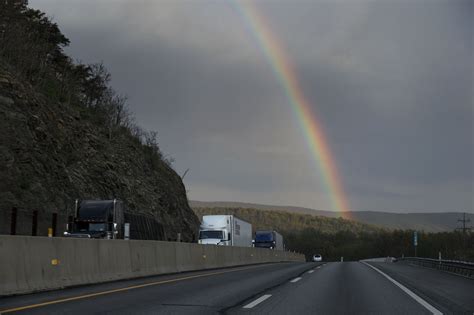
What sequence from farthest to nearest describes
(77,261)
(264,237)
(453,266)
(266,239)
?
(264,237) < (266,239) < (453,266) < (77,261)

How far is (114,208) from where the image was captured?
2845 centimetres

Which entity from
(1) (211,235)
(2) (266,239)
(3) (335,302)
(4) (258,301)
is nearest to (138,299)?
(4) (258,301)

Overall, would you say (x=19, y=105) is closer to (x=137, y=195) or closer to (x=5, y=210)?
(x=5, y=210)

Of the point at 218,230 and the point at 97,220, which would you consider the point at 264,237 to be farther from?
the point at 97,220

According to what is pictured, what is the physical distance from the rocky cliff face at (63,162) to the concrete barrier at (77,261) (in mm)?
9758

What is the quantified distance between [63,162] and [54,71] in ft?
44.7

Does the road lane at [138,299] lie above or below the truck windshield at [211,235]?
below

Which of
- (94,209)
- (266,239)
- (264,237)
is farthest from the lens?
→ (264,237)

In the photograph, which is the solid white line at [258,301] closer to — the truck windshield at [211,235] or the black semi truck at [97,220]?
the black semi truck at [97,220]

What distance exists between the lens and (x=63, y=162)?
37.1m

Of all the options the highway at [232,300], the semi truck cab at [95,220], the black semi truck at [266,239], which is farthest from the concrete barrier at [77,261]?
the black semi truck at [266,239]

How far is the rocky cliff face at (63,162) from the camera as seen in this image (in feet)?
102

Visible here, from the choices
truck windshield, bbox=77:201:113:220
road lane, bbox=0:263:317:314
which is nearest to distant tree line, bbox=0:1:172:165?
truck windshield, bbox=77:201:113:220

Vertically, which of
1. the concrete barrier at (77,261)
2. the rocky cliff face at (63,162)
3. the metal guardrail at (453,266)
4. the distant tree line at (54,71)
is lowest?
the metal guardrail at (453,266)
